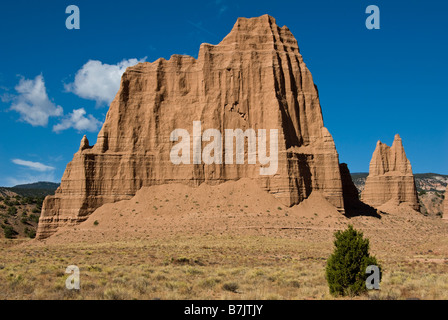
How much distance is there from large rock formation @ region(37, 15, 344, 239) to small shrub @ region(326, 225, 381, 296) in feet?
120

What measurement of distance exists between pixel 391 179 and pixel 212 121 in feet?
134

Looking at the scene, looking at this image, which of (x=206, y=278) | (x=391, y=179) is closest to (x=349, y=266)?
(x=206, y=278)

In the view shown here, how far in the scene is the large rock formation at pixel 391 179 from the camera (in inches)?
3172

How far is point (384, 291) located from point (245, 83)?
47.0 metres

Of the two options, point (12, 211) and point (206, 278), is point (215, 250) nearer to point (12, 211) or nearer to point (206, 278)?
point (206, 278)

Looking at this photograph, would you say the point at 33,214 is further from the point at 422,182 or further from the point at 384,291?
the point at 422,182

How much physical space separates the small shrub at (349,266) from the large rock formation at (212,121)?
36670 mm

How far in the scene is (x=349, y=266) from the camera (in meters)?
Answer: 16.9

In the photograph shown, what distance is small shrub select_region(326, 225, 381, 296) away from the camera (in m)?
16.4

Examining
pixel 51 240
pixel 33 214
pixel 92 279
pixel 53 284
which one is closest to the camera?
pixel 53 284

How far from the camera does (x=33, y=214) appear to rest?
74188 millimetres
